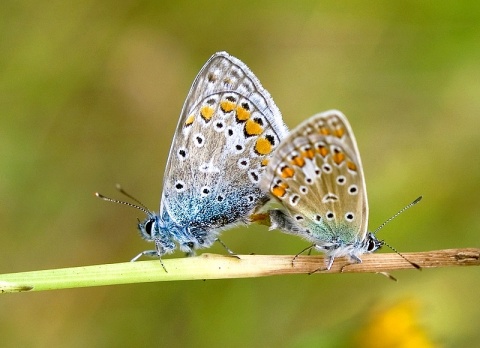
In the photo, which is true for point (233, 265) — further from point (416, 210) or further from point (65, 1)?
point (65, 1)

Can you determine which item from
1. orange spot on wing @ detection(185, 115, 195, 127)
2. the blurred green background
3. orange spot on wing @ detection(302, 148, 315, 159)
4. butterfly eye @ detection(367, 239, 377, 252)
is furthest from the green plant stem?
the blurred green background

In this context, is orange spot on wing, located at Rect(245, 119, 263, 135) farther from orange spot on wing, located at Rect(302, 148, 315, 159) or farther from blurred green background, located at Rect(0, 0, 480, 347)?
blurred green background, located at Rect(0, 0, 480, 347)

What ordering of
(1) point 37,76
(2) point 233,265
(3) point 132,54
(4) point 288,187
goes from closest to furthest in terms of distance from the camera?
(2) point 233,265 → (4) point 288,187 → (1) point 37,76 → (3) point 132,54

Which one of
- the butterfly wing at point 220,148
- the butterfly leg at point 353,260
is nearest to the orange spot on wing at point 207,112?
the butterfly wing at point 220,148

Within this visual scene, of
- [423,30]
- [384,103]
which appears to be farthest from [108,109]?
[423,30]

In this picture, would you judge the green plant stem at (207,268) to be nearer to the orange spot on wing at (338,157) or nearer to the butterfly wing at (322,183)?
the butterfly wing at (322,183)

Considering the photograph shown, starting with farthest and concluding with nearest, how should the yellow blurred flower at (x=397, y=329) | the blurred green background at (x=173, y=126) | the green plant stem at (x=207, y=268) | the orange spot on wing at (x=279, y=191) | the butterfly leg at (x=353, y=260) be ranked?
1. the blurred green background at (x=173, y=126)
2. the yellow blurred flower at (x=397, y=329)
3. the orange spot on wing at (x=279, y=191)
4. the butterfly leg at (x=353, y=260)
5. the green plant stem at (x=207, y=268)
